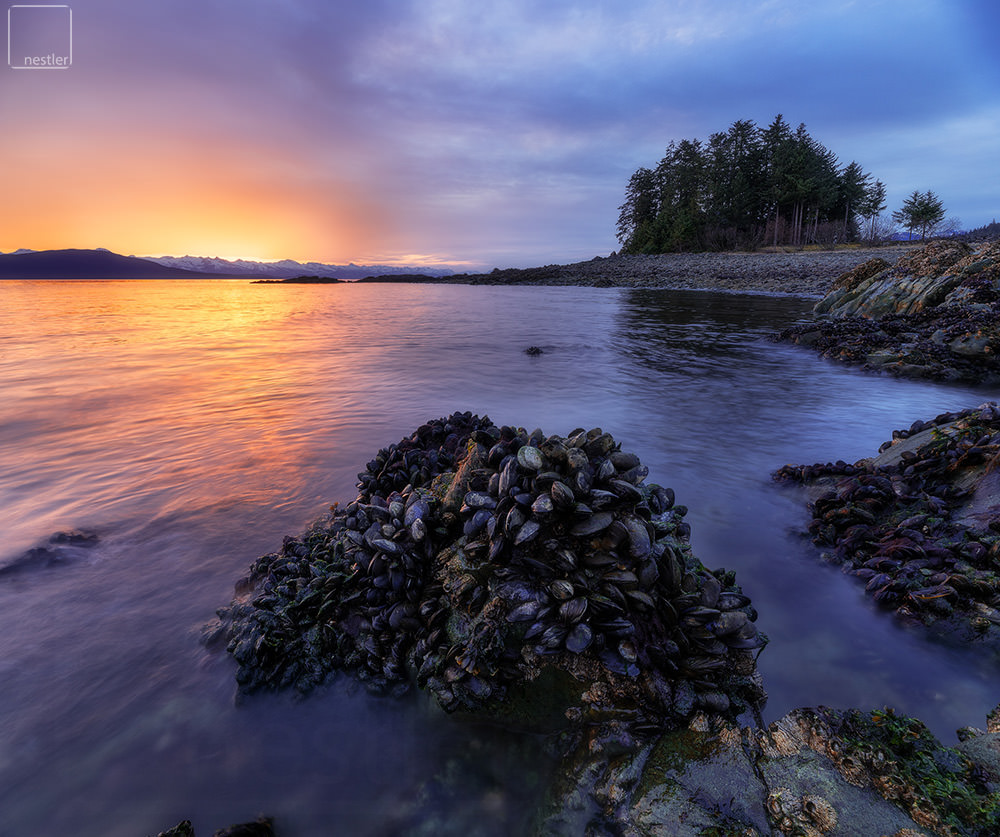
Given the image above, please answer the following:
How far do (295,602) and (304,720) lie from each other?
2.75 ft

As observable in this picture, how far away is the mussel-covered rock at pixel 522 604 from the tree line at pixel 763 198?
73.3 m

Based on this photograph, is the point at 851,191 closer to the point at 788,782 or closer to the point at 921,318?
the point at 921,318

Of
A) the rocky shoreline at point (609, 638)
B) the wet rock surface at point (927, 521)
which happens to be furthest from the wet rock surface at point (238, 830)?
the wet rock surface at point (927, 521)

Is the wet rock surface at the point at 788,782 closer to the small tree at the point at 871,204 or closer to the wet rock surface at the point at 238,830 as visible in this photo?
the wet rock surface at the point at 238,830

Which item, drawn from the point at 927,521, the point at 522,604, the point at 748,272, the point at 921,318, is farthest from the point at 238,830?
the point at 748,272

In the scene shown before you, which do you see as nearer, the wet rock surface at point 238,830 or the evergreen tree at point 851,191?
the wet rock surface at point 238,830

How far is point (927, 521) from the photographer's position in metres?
4.05

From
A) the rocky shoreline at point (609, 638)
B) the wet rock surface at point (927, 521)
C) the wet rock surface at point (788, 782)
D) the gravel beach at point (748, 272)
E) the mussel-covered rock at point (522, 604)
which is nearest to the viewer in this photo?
the wet rock surface at point (788, 782)

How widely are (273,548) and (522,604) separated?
9.72 ft

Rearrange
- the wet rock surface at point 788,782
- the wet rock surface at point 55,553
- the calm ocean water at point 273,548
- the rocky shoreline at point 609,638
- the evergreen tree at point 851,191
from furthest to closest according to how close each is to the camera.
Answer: the evergreen tree at point 851,191, the wet rock surface at point 55,553, the calm ocean water at point 273,548, the rocky shoreline at point 609,638, the wet rock surface at point 788,782

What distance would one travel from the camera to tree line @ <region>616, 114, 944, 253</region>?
6103 centimetres

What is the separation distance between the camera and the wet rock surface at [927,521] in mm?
3195

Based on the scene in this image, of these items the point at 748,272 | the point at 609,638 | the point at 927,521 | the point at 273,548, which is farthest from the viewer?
the point at 748,272

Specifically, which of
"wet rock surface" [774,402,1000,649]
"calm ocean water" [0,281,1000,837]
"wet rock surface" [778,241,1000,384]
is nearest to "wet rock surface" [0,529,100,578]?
"calm ocean water" [0,281,1000,837]
